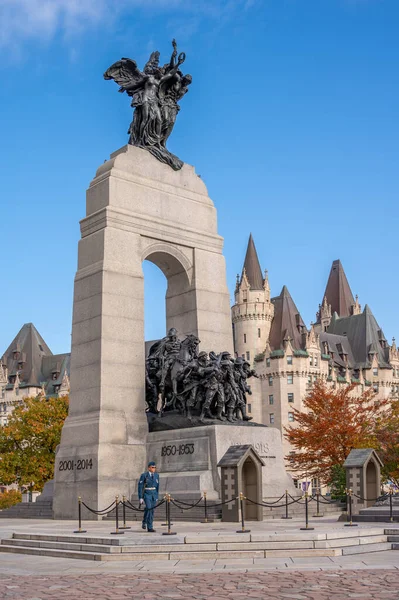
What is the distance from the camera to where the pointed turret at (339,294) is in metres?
147

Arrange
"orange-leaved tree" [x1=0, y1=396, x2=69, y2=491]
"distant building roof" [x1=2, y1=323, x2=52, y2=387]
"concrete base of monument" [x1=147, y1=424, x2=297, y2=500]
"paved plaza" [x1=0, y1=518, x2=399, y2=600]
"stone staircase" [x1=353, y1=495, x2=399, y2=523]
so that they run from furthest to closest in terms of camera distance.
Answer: "distant building roof" [x1=2, y1=323, x2=52, y2=387] < "orange-leaved tree" [x1=0, y1=396, x2=69, y2=491] < "concrete base of monument" [x1=147, y1=424, x2=297, y2=500] < "stone staircase" [x1=353, y1=495, x2=399, y2=523] < "paved plaza" [x1=0, y1=518, x2=399, y2=600]

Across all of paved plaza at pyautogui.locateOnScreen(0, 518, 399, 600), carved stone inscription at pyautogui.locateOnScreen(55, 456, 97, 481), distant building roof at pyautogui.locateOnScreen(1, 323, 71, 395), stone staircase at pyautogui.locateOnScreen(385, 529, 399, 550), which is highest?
Answer: distant building roof at pyautogui.locateOnScreen(1, 323, 71, 395)

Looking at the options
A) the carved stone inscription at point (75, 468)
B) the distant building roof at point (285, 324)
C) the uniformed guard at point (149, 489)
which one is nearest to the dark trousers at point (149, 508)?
the uniformed guard at point (149, 489)

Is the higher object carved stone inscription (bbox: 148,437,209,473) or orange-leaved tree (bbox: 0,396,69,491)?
orange-leaved tree (bbox: 0,396,69,491)

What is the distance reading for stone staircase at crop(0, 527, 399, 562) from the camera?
46.8 ft

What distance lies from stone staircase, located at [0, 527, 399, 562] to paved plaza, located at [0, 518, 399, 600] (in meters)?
0.25

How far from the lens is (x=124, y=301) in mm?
26719

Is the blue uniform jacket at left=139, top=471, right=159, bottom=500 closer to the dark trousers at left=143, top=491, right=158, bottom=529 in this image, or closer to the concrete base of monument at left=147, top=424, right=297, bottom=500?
the dark trousers at left=143, top=491, right=158, bottom=529

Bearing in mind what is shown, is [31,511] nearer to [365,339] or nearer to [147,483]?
[147,483]

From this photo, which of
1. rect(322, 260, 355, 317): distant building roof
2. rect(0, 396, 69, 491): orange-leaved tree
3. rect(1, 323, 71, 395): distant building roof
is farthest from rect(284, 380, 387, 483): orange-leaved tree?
rect(322, 260, 355, 317): distant building roof

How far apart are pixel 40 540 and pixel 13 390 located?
3922 inches

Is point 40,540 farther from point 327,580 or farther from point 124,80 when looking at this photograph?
point 124,80

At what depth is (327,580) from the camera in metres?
11.2

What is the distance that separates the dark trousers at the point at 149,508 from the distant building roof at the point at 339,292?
13119cm
